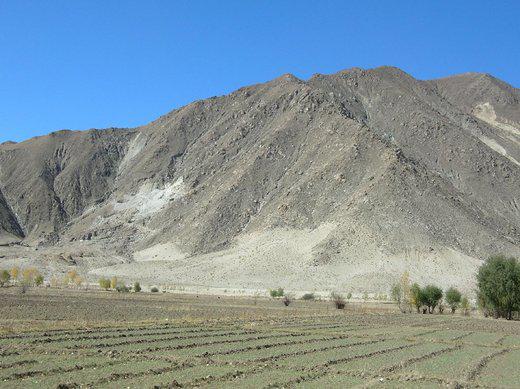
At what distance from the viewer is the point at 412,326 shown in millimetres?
43844

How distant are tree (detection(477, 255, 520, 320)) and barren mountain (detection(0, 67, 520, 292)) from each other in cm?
2932

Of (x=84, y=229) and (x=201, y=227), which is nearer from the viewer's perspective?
(x=201, y=227)

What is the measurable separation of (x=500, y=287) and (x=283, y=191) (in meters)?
73.5

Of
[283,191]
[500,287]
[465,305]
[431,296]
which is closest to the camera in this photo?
[500,287]

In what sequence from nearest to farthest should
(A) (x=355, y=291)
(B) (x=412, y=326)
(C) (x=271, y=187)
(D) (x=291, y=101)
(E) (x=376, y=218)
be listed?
1. (B) (x=412, y=326)
2. (A) (x=355, y=291)
3. (E) (x=376, y=218)
4. (C) (x=271, y=187)
5. (D) (x=291, y=101)

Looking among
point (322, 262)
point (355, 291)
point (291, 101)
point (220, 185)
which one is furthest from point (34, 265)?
point (291, 101)

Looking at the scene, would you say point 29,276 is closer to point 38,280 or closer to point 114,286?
point 38,280

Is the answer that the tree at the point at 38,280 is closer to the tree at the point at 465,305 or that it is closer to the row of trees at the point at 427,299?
the row of trees at the point at 427,299

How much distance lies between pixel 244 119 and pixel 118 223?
4461cm

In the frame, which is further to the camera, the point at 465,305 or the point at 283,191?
the point at 283,191

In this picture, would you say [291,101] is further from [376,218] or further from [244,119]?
[376,218]

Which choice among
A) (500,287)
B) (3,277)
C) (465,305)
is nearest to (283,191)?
(3,277)

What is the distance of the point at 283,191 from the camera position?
128 meters

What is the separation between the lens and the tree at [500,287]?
188ft
